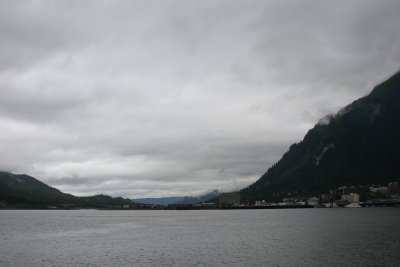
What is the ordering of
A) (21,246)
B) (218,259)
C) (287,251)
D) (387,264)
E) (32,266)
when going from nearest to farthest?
1. (387,264)
2. (32,266)
3. (218,259)
4. (287,251)
5. (21,246)

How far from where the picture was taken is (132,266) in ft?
215

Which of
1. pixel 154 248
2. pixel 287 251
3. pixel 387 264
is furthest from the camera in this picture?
pixel 154 248

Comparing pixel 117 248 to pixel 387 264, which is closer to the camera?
pixel 387 264

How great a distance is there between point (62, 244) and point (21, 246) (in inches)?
325

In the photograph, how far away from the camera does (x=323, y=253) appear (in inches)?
2940

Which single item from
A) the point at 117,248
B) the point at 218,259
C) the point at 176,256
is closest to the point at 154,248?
the point at 117,248

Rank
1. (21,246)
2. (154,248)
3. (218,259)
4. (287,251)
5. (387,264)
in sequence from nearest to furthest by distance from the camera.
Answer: (387,264)
(218,259)
(287,251)
(154,248)
(21,246)

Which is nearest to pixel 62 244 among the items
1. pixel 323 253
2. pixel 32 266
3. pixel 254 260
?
pixel 32 266

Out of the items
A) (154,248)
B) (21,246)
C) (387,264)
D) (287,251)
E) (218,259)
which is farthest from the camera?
(21,246)

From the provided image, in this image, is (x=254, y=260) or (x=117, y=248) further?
(x=117, y=248)

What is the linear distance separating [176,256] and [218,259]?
798 centimetres

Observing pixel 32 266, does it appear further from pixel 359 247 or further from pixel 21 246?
pixel 359 247

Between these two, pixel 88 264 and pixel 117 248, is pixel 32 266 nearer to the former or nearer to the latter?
pixel 88 264

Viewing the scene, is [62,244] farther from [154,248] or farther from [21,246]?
[154,248]
